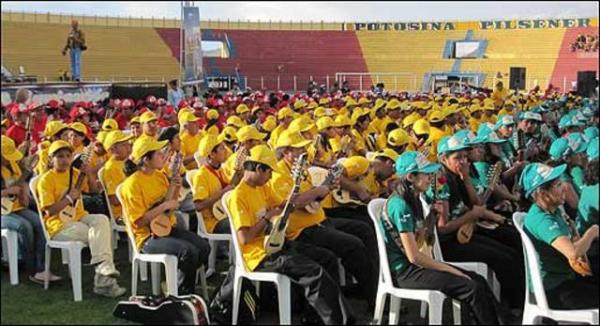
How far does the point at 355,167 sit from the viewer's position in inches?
231

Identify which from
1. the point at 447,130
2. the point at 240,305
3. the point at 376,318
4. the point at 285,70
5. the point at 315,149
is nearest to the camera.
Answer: the point at 376,318

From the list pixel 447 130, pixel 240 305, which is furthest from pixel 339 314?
pixel 447 130

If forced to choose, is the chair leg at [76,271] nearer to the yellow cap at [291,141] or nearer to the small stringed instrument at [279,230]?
the small stringed instrument at [279,230]

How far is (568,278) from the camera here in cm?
368

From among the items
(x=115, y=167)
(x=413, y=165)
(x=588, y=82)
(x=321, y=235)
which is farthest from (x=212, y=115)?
(x=588, y=82)

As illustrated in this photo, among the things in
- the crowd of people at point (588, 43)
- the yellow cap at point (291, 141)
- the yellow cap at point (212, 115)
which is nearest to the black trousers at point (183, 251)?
the yellow cap at point (291, 141)

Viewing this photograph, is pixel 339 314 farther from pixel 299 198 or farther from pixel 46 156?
pixel 46 156

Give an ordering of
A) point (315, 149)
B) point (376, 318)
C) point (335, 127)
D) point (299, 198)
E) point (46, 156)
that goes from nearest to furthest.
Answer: point (376, 318)
point (299, 198)
point (46, 156)
point (315, 149)
point (335, 127)

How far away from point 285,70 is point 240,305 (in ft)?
86.7

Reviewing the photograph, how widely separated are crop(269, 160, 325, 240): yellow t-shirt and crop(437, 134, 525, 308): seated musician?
3.03 feet

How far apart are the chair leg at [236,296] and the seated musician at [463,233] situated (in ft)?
4.37

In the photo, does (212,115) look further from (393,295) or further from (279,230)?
(393,295)

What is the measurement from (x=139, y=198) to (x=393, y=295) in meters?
1.89

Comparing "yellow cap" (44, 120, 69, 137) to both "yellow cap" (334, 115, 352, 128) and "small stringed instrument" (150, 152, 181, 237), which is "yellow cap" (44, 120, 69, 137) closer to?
"small stringed instrument" (150, 152, 181, 237)
